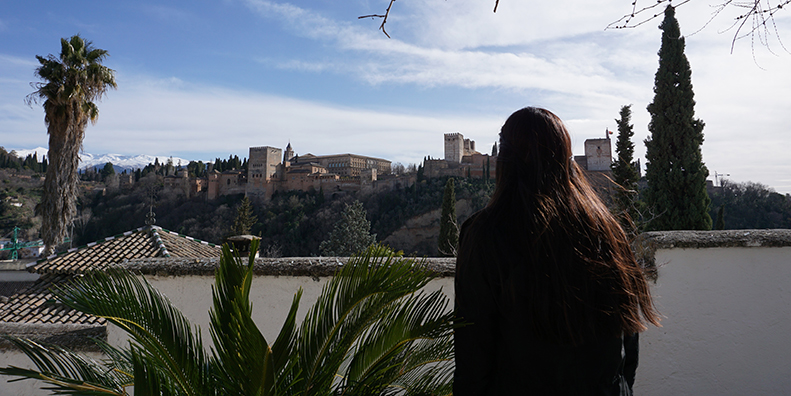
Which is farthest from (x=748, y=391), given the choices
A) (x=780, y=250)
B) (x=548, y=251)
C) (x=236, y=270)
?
(x=236, y=270)

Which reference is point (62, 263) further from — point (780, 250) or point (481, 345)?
point (780, 250)

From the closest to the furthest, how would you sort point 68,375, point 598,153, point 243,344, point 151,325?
point 243,344, point 151,325, point 68,375, point 598,153

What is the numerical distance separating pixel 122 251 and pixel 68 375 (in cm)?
753

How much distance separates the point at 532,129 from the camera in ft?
4.00

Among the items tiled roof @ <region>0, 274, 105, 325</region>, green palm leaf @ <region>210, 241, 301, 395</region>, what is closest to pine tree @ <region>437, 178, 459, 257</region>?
tiled roof @ <region>0, 274, 105, 325</region>

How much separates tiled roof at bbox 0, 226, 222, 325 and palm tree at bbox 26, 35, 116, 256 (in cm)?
405

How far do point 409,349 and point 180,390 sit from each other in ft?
2.85

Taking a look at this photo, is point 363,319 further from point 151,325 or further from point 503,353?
point 151,325

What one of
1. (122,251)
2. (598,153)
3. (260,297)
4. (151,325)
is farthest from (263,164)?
(151,325)

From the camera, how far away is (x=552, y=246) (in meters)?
1.12

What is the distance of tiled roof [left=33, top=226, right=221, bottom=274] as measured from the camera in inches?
314

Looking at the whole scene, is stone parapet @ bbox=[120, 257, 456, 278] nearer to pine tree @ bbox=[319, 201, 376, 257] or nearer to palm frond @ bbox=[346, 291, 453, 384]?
palm frond @ bbox=[346, 291, 453, 384]

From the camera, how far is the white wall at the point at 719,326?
2502 millimetres

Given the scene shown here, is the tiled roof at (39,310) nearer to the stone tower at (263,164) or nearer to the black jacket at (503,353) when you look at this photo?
the black jacket at (503,353)
